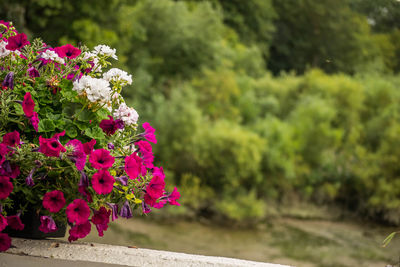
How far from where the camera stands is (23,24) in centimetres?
926

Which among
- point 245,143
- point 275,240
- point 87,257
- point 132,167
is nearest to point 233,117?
point 245,143

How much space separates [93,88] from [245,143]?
7.26 meters

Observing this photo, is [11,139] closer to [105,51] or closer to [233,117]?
[105,51]

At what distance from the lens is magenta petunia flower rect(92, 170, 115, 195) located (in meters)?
1.42

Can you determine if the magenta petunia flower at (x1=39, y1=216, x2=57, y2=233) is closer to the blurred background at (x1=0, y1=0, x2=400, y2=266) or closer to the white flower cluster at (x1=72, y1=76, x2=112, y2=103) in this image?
the white flower cluster at (x1=72, y1=76, x2=112, y2=103)

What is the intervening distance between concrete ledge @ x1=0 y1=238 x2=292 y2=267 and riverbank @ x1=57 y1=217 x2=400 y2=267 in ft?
20.7

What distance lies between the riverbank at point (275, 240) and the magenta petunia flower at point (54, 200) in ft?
21.1

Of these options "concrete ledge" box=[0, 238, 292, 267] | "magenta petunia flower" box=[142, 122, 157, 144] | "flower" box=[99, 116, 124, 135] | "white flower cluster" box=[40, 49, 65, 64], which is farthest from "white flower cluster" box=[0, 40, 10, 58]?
"concrete ledge" box=[0, 238, 292, 267]

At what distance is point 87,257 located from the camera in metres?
1.44

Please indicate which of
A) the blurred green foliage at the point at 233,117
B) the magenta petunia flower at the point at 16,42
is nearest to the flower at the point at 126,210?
the magenta petunia flower at the point at 16,42

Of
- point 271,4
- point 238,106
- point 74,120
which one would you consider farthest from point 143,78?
point 271,4

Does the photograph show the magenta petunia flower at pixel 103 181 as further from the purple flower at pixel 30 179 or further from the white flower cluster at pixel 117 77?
the white flower cluster at pixel 117 77

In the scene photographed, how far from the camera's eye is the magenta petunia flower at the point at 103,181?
56.1 inches

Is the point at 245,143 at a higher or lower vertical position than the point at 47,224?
higher
